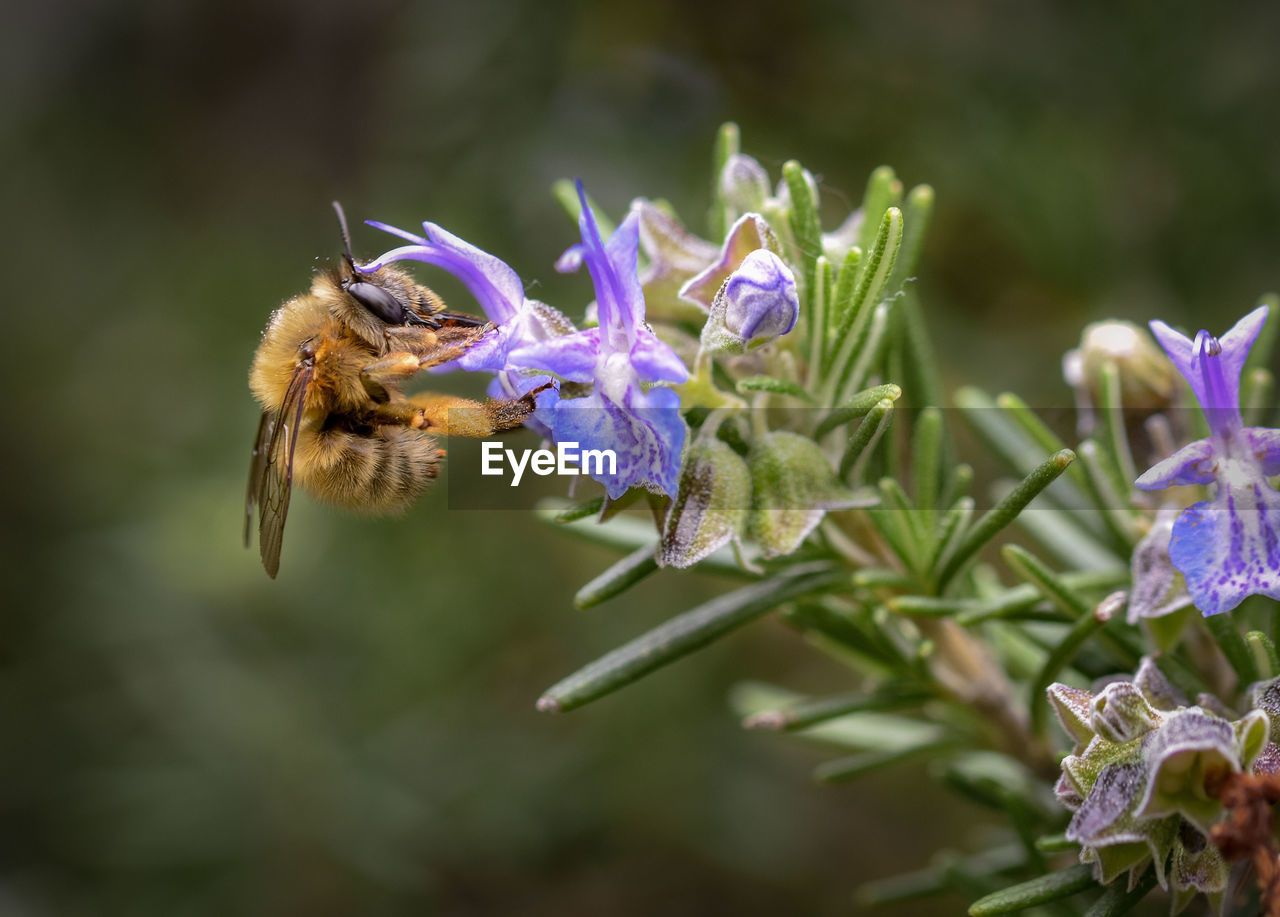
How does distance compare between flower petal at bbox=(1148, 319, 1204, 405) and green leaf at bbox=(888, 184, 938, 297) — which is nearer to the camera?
flower petal at bbox=(1148, 319, 1204, 405)

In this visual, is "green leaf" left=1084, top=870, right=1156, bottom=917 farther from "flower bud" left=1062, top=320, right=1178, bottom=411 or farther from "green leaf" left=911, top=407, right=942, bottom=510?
"flower bud" left=1062, top=320, right=1178, bottom=411

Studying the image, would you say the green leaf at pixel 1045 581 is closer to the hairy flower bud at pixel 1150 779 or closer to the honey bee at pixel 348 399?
the hairy flower bud at pixel 1150 779

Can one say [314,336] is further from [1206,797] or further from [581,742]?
[581,742]

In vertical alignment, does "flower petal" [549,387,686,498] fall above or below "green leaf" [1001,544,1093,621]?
above

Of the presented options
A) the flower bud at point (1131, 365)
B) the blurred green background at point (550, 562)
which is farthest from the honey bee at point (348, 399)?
the blurred green background at point (550, 562)

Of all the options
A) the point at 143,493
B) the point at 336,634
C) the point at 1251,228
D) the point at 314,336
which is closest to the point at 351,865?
the point at 336,634

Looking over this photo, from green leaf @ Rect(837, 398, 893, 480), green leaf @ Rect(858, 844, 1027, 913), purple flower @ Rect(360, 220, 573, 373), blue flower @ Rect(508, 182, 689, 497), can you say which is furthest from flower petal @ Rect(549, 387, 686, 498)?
green leaf @ Rect(858, 844, 1027, 913)
